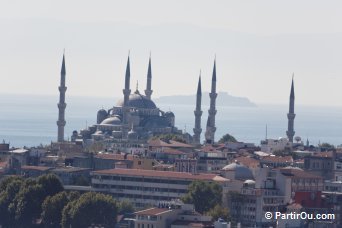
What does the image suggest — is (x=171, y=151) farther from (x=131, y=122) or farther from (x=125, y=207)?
(x=131, y=122)

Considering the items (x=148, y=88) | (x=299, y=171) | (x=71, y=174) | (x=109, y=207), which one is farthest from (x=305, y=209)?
(x=148, y=88)

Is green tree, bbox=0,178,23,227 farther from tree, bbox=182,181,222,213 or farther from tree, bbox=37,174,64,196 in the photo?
tree, bbox=182,181,222,213

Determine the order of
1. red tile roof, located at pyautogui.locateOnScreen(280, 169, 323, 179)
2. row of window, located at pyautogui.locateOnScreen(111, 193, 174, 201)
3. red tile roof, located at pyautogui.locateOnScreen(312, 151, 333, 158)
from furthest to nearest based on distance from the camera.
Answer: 1. red tile roof, located at pyautogui.locateOnScreen(312, 151, 333, 158)
2. red tile roof, located at pyautogui.locateOnScreen(280, 169, 323, 179)
3. row of window, located at pyautogui.locateOnScreen(111, 193, 174, 201)

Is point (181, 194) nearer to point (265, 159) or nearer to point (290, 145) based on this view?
point (265, 159)

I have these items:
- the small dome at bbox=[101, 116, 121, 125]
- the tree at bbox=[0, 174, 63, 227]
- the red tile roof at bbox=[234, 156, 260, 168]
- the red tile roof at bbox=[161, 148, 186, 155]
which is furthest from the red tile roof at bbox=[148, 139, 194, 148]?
the tree at bbox=[0, 174, 63, 227]

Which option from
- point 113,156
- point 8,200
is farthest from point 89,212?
point 113,156

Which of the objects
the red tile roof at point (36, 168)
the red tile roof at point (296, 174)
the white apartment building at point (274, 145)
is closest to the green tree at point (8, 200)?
the red tile roof at point (296, 174)
